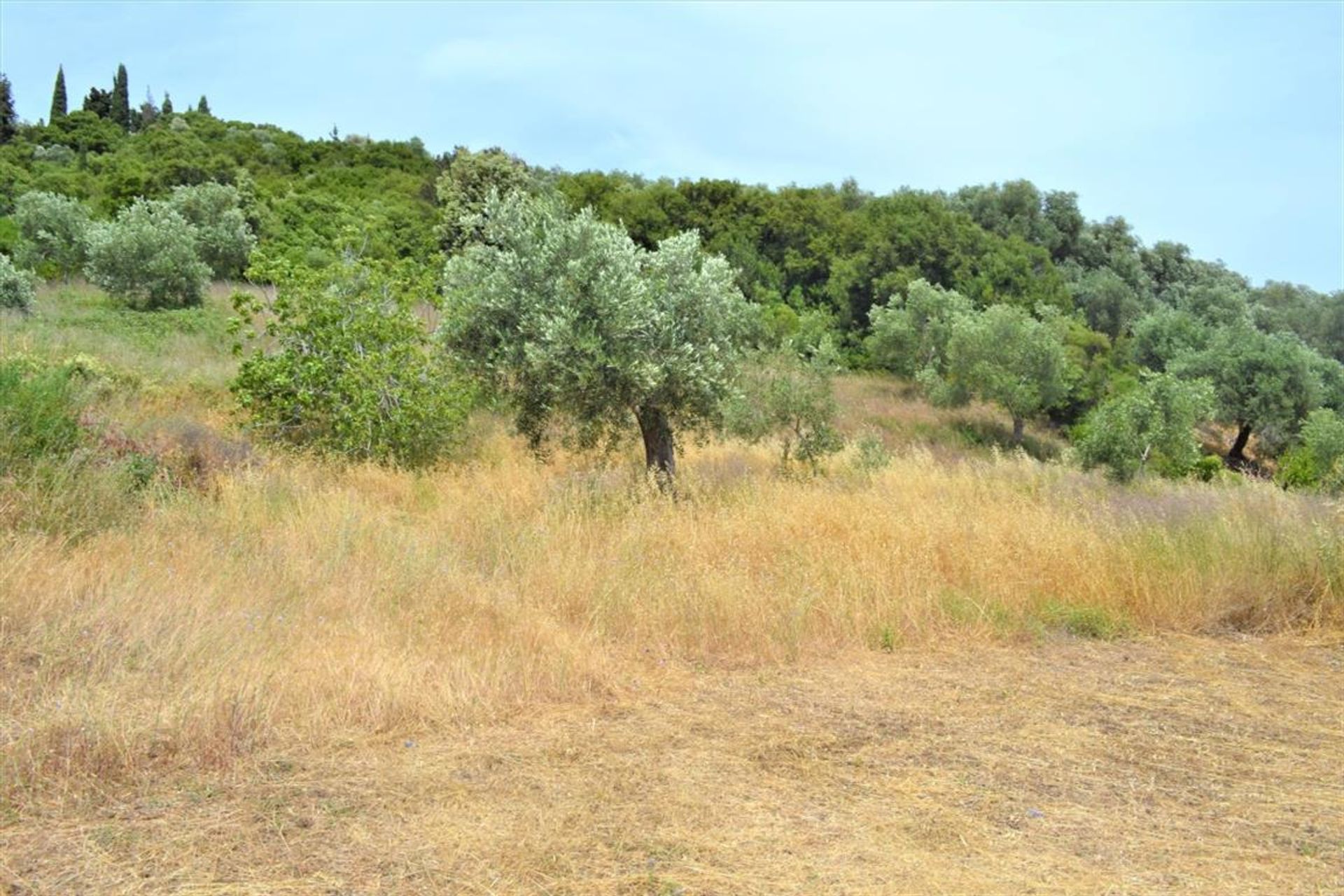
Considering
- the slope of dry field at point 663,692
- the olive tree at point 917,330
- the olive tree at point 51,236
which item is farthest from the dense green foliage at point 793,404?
the olive tree at point 51,236

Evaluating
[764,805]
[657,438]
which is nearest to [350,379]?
[657,438]

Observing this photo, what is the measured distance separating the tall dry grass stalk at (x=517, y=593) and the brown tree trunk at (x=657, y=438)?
929 mm

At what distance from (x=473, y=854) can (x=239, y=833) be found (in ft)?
2.91

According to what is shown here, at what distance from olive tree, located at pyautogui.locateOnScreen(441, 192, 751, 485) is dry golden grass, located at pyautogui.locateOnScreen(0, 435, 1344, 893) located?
173 centimetres

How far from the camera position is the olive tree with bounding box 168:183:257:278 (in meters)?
31.0

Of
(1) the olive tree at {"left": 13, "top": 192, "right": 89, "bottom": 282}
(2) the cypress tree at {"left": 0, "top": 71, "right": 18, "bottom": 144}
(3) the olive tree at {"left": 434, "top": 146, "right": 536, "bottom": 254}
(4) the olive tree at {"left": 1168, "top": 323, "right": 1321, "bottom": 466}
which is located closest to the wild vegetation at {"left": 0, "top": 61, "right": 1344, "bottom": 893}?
(1) the olive tree at {"left": 13, "top": 192, "right": 89, "bottom": 282}

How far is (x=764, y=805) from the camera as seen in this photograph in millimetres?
3900

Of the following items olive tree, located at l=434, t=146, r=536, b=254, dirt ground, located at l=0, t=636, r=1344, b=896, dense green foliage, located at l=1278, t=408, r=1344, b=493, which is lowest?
dirt ground, located at l=0, t=636, r=1344, b=896

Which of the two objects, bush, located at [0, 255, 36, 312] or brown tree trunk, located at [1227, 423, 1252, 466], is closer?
bush, located at [0, 255, 36, 312]

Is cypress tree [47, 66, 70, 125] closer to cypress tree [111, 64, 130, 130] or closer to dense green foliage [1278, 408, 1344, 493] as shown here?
cypress tree [111, 64, 130, 130]

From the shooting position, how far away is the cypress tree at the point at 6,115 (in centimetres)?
5747

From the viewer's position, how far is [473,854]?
3.46 m

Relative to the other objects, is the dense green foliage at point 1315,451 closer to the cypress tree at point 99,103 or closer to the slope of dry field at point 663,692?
the slope of dry field at point 663,692

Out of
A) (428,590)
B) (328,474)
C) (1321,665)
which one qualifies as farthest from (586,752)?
(328,474)
